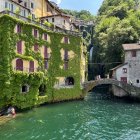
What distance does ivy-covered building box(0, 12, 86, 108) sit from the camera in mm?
46969

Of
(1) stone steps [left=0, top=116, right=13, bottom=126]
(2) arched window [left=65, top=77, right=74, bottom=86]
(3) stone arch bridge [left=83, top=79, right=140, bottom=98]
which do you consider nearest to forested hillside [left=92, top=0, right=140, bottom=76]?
(3) stone arch bridge [left=83, top=79, right=140, bottom=98]

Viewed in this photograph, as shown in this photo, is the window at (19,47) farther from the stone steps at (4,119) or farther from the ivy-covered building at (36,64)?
the stone steps at (4,119)

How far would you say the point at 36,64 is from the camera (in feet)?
178

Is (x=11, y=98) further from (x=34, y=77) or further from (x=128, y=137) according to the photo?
(x=128, y=137)

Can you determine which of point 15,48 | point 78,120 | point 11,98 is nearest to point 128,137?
point 78,120

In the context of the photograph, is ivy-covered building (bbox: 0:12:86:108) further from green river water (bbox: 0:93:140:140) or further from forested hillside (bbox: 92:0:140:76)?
forested hillside (bbox: 92:0:140:76)

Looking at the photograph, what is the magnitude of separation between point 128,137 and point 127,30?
49.5 metres

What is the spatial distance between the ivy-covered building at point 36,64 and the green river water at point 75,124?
11.3ft

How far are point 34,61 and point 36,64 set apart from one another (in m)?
0.76

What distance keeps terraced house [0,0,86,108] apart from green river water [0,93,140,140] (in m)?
3.63

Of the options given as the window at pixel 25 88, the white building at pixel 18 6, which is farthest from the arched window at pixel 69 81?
the white building at pixel 18 6

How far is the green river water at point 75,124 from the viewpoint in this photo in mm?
34438

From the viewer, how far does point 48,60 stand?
5816 centimetres

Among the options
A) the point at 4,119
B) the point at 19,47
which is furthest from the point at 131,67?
the point at 4,119
